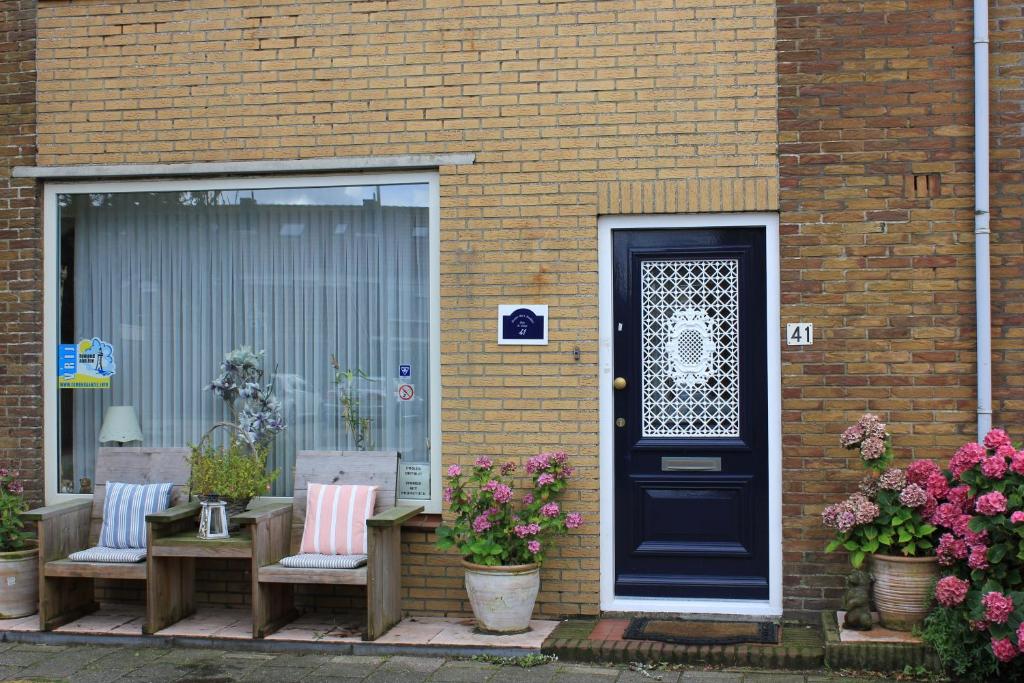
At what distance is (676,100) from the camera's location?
7164 mm

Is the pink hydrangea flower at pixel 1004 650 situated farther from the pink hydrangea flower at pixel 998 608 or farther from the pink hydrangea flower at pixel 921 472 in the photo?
the pink hydrangea flower at pixel 921 472

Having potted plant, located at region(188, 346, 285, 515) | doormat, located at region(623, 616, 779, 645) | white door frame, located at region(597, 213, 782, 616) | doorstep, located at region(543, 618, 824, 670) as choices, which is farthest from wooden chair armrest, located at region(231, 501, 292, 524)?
doormat, located at region(623, 616, 779, 645)

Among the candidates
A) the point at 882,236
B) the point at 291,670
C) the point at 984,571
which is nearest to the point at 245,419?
the point at 291,670

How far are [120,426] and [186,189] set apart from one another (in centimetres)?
170

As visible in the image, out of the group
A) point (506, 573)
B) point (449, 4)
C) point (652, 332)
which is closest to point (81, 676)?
point (506, 573)

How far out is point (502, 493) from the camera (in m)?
6.82

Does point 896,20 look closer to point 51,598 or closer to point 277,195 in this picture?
point 277,195

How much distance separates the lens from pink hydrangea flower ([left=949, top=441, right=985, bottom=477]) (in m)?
6.11

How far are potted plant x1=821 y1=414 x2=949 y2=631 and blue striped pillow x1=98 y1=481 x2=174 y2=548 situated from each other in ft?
13.6

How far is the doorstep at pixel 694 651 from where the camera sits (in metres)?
6.30

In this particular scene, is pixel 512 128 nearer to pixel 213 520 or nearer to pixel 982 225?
pixel 982 225

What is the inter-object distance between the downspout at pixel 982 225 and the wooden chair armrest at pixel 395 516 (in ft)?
11.2

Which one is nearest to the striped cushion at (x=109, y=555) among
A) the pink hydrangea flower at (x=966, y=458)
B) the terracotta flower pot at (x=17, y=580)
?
the terracotta flower pot at (x=17, y=580)

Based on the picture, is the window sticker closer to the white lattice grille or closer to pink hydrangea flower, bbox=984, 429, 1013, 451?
the white lattice grille
